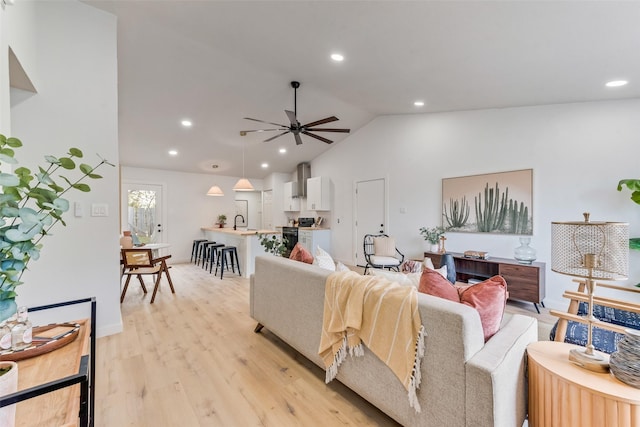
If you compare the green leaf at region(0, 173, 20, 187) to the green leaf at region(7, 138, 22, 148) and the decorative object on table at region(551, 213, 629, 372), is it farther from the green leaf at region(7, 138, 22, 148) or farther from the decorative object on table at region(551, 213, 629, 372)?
the decorative object on table at region(551, 213, 629, 372)

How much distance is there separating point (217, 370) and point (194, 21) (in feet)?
10.7

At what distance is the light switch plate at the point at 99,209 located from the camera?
106 inches

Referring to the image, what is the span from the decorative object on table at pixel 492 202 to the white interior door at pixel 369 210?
1255mm

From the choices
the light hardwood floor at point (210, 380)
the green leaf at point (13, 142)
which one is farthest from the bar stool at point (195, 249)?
the green leaf at point (13, 142)

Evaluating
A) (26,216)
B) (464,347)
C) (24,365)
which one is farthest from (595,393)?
(24,365)

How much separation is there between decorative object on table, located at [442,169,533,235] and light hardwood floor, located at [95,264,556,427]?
136 inches

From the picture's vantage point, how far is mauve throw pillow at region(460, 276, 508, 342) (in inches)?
A: 57.2

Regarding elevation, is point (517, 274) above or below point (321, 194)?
below

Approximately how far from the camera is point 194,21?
284cm

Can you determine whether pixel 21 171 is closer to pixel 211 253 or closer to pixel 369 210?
pixel 211 253

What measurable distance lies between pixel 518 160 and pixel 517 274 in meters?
1.61

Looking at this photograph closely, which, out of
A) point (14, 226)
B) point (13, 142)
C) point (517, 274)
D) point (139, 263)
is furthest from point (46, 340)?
point (517, 274)

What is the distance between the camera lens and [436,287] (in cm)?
159

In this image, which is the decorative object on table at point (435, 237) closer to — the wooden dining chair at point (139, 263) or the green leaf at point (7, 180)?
the wooden dining chair at point (139, 263)
